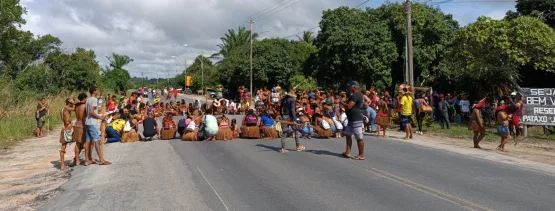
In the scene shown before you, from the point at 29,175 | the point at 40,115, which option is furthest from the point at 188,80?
the point at 29,175

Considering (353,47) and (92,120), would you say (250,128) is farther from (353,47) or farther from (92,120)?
(353,47)

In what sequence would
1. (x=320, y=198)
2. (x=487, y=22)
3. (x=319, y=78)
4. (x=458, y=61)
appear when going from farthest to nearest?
1. (x=319, y=78)
2. (x=458, y=61)
3. (x=487, y=22)
4. (x=320, y=198)

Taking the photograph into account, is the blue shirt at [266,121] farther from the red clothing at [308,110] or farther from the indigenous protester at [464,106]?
the indigenous protester at [464,106]

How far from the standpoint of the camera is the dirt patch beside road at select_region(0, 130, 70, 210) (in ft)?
27.0

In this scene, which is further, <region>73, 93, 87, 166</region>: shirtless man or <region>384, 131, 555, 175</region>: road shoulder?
<region>384, 131, 555, 175</region>: road shoulder

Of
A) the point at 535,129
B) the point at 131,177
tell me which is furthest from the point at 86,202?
the point at 535,129

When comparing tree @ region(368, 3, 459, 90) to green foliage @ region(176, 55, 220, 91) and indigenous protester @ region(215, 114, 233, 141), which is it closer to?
indigenous protester @ region(215, 114, 233, 141)

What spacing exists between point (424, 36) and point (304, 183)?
85.0 ft

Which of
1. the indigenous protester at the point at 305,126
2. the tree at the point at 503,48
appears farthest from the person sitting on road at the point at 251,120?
the tree at the point at 503,48

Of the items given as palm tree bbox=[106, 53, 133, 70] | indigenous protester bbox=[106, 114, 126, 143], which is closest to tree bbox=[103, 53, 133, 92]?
palm tree bbox=[106, 53, 133, 70]

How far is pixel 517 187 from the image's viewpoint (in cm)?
808

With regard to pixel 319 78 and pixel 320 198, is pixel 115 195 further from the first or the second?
pixel 319 78

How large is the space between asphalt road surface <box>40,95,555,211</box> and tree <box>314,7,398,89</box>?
18.4 meters

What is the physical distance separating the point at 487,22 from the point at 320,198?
16.8 m
